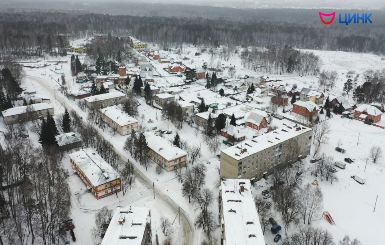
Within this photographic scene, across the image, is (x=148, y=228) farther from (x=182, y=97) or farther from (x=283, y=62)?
(x=283, y=62)

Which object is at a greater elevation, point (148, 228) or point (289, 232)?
point (148, 228)

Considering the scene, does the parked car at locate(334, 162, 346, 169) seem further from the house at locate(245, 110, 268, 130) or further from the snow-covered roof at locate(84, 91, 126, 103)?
the snow-covered roof at locate(84, 91, 126, 103)

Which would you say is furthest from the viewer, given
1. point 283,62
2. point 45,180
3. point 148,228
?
point 283,62

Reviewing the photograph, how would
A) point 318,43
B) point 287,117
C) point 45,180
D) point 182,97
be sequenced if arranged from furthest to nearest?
point 318,43, point 182,97, point 287,117, point 45,180

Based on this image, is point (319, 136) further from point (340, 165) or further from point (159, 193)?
point (159, 193)

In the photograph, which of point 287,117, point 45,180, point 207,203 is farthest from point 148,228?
point 287,117

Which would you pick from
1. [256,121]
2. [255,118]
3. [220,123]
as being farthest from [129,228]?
[255,118]
